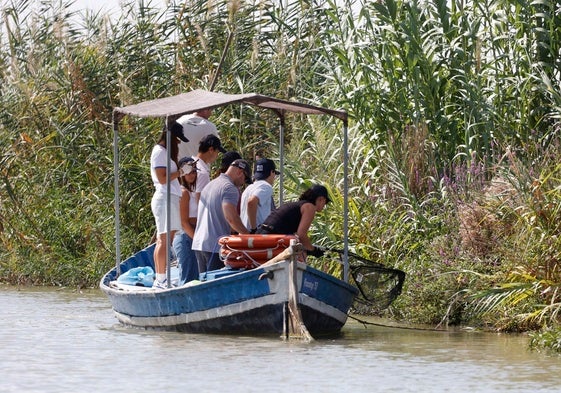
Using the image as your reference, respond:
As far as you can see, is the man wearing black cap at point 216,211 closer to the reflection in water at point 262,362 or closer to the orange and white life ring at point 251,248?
the orange and white life ring at point 251,248

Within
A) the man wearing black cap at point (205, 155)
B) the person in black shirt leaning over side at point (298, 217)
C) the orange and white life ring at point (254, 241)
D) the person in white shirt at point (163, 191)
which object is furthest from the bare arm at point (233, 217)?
the man wearing black cap at point (205, 155)

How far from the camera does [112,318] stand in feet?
51.2

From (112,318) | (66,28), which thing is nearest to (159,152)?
(112,318)

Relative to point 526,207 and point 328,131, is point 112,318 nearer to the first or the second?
point 328,131

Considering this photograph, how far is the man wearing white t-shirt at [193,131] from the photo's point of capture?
15.1 meters

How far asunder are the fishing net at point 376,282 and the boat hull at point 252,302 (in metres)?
0.48

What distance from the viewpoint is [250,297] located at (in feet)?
43.3

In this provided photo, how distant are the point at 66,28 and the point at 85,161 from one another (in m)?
2.07

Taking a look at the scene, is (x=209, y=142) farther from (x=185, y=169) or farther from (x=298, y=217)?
(x=298, y=217)

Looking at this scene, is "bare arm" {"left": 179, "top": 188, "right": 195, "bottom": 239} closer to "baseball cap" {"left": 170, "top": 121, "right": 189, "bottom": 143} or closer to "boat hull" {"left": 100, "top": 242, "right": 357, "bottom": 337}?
"baseball cap" {"left": 170, "top": 121, "right": 189, "bottom": 143}

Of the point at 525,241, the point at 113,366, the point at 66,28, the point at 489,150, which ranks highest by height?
the point at 66,28

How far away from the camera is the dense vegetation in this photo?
14.1m

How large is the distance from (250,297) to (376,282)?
148 centimetres

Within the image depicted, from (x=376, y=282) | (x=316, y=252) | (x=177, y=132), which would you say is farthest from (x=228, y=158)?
(x=376, y=282)
